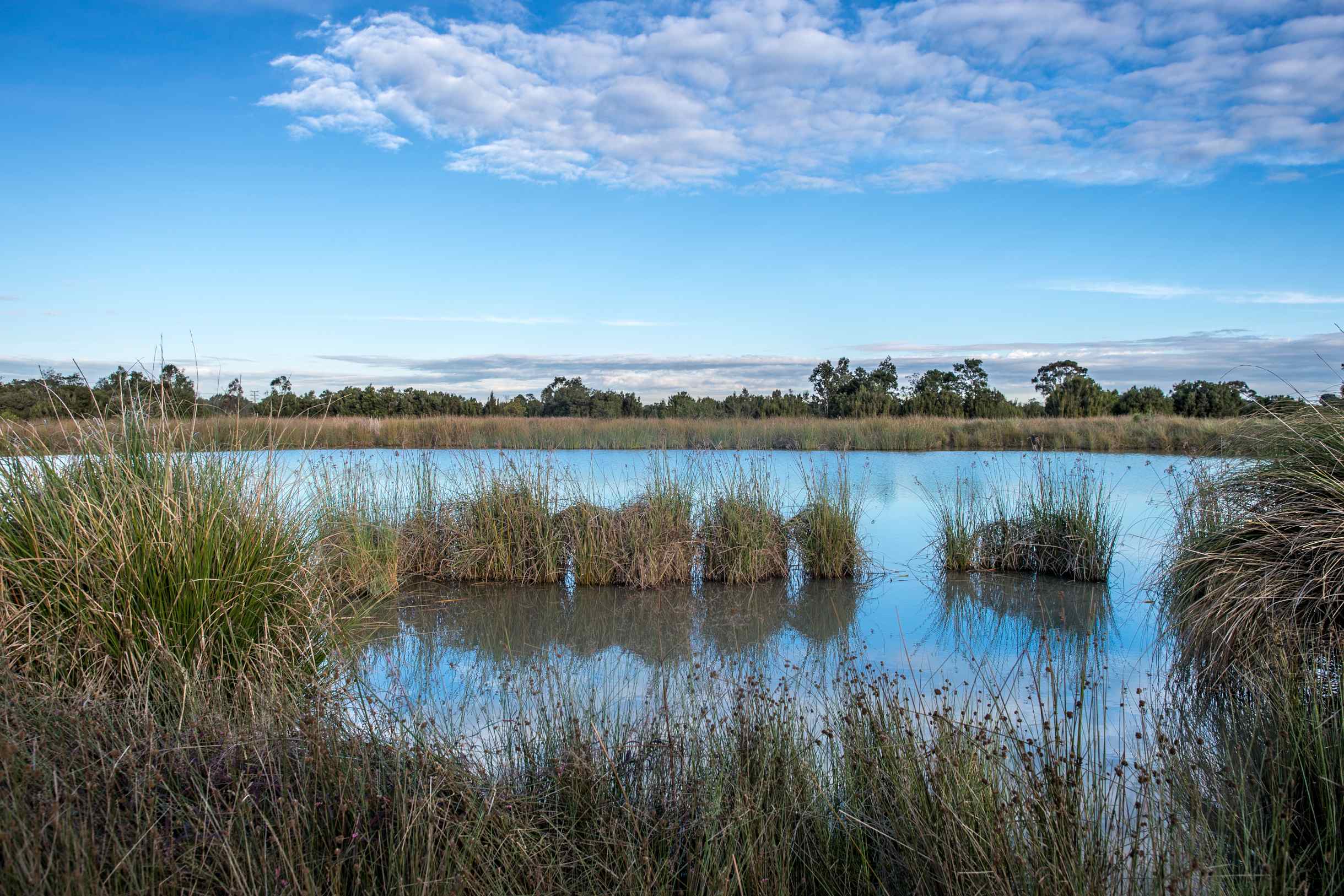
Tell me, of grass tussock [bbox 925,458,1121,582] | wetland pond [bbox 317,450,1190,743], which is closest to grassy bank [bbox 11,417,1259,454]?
grass tussock [bbox 925,458,1121,582]

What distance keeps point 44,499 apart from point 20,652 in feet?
2.50

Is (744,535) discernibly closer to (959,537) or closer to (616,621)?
(616,621)

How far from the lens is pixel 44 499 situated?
3.44 metres

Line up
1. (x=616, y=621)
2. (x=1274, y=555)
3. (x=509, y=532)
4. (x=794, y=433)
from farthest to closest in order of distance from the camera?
(x=794, y=433)
(x=509, y=532)
(x=616, y=621)
(x=1274, y=555)

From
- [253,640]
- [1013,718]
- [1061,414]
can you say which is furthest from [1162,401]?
[253,640]

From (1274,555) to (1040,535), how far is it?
12.0 feet

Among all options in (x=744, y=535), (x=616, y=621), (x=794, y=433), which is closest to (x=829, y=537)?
(x=744, y=535)

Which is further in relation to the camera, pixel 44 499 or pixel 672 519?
pixel 672 519

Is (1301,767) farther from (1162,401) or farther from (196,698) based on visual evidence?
(1162,401)

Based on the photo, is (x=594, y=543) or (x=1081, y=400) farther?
(x=1081, y=400)

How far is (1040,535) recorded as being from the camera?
7.40 metres

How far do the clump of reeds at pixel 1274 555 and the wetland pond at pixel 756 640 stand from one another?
0.49 metres

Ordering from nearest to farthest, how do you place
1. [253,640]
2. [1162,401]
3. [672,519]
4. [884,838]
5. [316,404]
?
1. [884,838]
2. [253,640]
3. [316,404]
4. [672,519]
5. [1162,401]

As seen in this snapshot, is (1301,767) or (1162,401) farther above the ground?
(1162,401)
